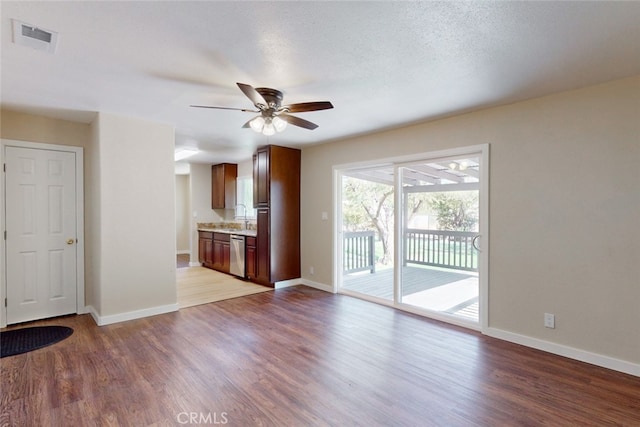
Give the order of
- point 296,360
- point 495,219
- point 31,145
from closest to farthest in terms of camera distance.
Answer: point 296,360, point 495,219, point 31,145

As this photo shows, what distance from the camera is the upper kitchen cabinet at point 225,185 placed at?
735 centimetres

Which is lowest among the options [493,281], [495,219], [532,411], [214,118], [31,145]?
[532,411]

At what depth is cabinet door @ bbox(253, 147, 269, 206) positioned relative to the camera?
17.6 ft

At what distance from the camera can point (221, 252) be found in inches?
261

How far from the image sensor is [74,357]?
2838 mm

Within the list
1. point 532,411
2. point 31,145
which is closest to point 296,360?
point 532,411

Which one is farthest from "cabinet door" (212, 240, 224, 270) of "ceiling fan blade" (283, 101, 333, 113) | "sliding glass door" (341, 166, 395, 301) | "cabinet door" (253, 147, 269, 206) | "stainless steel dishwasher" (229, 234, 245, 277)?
"ceiling fan blade" (283, 101, 333, 113)

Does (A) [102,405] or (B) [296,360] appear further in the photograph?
(B) [296,360]

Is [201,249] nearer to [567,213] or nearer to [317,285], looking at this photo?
Result: [317,285]

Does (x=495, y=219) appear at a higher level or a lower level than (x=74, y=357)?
higher

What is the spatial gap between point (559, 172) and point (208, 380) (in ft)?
11.7

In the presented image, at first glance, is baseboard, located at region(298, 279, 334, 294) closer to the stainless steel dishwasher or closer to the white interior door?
the stainless steel dishwasher

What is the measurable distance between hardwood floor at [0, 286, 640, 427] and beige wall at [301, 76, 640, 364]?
376 millimetres

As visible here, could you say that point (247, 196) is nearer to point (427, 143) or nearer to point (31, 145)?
point (31, 145)
